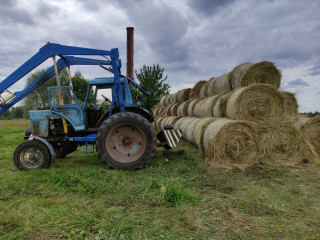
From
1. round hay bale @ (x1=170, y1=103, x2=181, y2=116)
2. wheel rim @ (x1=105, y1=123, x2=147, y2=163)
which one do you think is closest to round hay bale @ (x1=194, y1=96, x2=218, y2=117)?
wheel rim @ (x1=105, y1=123, x2=147, y2=163)

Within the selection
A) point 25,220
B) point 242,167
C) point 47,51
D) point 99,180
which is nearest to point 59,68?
point 47,51

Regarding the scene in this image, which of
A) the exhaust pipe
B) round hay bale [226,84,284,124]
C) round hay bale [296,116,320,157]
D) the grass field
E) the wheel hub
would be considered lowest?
the grass field

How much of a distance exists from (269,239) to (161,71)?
56.7 ft

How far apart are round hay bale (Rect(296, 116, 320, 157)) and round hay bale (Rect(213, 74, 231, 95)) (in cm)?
248

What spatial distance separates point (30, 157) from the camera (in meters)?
5.39

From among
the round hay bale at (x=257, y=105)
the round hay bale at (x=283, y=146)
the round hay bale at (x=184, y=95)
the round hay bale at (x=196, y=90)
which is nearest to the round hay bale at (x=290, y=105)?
the round hay bale at (x=257, y=105)

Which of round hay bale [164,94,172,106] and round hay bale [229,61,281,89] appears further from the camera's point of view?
round hay bale [164,94,172,106]

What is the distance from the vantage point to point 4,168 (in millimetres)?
5719

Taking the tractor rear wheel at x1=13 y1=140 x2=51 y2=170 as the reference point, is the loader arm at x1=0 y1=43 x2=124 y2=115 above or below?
above

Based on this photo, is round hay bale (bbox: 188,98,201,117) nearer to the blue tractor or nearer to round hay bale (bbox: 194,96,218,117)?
round hay bale (bbox: 194,96,218,117)

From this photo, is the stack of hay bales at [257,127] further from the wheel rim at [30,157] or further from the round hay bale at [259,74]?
the wheel rim at [30,157]

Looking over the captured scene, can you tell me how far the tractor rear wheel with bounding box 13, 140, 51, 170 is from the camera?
5371mm

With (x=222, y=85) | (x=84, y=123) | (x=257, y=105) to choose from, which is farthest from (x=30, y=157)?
(x=222, y=85)

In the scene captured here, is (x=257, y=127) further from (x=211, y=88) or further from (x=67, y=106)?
(x=67, y=106)
